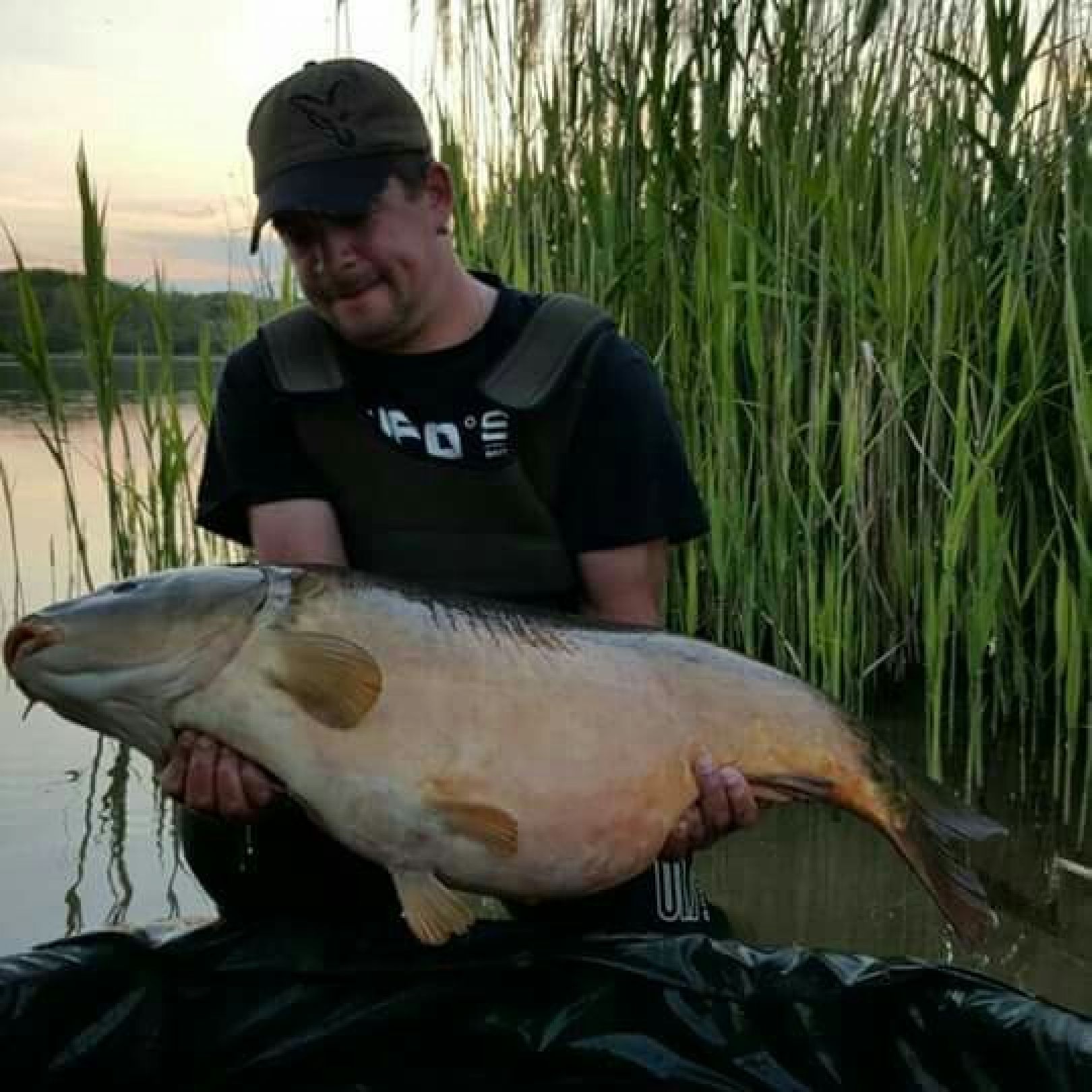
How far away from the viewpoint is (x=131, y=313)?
348cm

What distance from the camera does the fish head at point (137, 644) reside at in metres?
1.41

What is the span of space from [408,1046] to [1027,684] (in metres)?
1.75

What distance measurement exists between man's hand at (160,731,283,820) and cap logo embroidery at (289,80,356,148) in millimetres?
712

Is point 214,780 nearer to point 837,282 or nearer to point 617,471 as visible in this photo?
point 617,471

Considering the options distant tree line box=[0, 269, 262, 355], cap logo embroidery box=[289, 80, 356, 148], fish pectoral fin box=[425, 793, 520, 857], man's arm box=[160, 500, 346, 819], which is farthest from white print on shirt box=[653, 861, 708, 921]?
distant tree line box=[0, 269, 262, 355]

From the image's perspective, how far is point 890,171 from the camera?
3006mm

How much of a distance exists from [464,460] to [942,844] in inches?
28.2

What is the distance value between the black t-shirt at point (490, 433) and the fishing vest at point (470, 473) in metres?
0.02

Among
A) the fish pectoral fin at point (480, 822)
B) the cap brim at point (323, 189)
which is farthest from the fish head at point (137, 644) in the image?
the cap brim at point (323, 189)

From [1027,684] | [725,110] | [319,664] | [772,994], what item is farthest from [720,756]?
[725,110]

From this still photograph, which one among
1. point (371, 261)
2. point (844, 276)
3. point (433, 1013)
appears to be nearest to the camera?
point (433, 1013)

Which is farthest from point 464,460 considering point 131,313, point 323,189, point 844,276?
point 131,313

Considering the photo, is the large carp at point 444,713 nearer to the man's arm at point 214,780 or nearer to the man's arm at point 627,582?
the man's arm at point 214,780

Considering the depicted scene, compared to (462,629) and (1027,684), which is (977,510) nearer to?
(1027,684)
